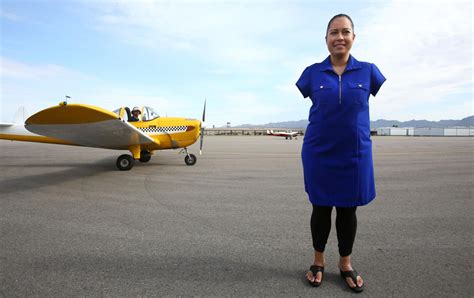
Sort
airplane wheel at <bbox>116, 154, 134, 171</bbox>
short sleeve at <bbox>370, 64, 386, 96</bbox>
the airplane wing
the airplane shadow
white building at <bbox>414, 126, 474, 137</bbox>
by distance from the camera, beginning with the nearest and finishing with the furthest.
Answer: short sleeve at <bbox>370, 64, 386, 96</bbox> → the airplane wing → the airplane shadow → airplane wheel at <bbox>116, 154, 134, 171</bbox> → white building at <bbox>414, 126, 474, 137</bbox>

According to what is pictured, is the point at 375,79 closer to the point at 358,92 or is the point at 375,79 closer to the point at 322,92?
the point at 358,92

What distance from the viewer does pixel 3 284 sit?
2094mm

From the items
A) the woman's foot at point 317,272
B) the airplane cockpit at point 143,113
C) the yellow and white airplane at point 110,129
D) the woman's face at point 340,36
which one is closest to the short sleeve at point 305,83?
the woman's face at point 340,36

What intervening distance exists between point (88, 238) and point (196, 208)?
1.54 m

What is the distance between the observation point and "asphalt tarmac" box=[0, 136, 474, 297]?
212cm

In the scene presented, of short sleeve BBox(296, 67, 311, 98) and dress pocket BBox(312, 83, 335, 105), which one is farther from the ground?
short sleeve BBox(296, 67, 311, 98)

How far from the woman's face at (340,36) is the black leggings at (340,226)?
118 centimetres

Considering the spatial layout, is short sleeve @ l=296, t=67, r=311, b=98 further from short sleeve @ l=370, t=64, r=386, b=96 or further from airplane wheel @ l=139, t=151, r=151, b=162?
airplane wheel @ l=139, t=151, r=151, b=162

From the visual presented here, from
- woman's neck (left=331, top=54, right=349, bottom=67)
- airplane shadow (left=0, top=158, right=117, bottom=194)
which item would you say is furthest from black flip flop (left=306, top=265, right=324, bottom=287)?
airplane shadow (left=0, top=158, right=117, bottom=194)

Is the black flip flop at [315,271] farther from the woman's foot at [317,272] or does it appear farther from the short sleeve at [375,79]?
the short sleeve at [375,79]

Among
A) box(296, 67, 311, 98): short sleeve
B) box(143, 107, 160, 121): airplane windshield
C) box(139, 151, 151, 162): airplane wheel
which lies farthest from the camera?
box(139, 151, 151, 162): airplane wheel

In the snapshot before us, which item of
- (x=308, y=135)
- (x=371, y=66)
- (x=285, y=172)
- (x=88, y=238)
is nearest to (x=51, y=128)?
(x=88, y=238)

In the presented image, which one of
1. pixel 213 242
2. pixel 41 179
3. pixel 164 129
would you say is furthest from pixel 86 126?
pixel 213 242

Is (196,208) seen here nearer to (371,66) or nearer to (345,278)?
(345,278)
